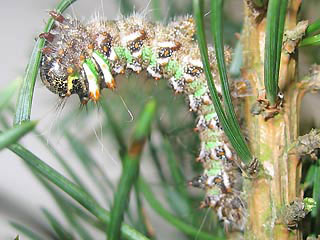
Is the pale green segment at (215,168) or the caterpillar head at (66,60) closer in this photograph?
the caterpillar head at (66,60)

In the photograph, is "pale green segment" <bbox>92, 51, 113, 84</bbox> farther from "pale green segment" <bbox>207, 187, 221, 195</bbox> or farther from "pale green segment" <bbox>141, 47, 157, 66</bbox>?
"pale green segment" <bbox>207, 187, 221, 195</bbox>

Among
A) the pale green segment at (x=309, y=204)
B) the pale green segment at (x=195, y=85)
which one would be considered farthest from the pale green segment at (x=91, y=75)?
the pale green segment at (x=309, y=204)

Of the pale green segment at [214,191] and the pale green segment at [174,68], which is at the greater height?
the pale green segment at [174,68]

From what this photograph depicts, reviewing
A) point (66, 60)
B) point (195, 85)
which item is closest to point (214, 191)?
point (195, 85)

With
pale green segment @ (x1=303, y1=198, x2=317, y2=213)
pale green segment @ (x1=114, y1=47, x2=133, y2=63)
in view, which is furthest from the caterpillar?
pale green segment @ (x1=303, y1=198, x2=317, y2=213)

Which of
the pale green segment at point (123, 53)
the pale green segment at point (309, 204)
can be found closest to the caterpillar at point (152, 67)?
the pale green segment at point (123, 53)

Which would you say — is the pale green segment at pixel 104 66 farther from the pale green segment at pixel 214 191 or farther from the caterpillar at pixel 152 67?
the pale green segment at pixel 214 191

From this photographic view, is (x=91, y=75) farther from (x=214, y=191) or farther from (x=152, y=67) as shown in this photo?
(x=214, y=191)

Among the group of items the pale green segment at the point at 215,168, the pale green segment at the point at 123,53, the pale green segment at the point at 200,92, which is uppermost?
the pale green segment at the point at 123,53
